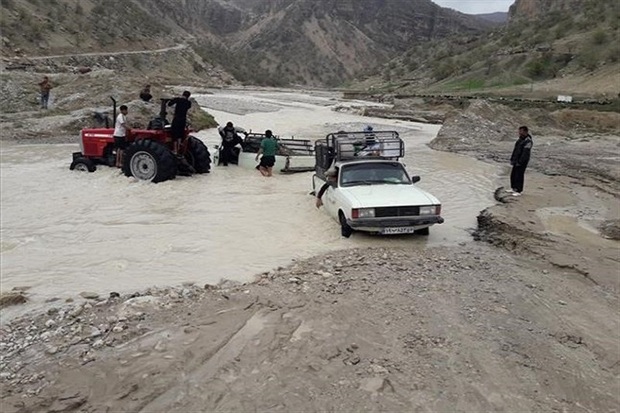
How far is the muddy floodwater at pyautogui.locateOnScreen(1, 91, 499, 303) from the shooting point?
26.0ft

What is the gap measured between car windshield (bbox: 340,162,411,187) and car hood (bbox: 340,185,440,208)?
21 centimetres

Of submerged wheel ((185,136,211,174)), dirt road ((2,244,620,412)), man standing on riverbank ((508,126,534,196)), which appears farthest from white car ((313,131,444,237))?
submerged wheel ((185,136,211,174))

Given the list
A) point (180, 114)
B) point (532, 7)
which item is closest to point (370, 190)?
point (180, 114)

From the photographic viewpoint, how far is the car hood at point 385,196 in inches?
354

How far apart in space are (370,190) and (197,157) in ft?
20.2

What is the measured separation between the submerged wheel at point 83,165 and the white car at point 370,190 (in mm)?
5840

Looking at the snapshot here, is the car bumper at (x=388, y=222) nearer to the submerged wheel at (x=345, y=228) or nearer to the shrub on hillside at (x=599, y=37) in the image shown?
the submerged wheel at (x=345, y=228)

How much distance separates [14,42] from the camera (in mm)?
47125

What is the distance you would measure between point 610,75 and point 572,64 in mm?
8038

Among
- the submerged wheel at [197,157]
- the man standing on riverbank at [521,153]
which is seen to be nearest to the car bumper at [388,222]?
the man standing on riverbank at [521,153]

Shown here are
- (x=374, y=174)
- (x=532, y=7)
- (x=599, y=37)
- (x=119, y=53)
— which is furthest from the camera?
(x=532, y=7)

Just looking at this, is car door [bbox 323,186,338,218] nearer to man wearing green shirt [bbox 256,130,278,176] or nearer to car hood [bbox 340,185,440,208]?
car hood [bbox 340,185,440,208]

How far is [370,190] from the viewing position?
9641 mm

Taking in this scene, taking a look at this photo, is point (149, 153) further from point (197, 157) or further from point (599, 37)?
point (599, 37)
